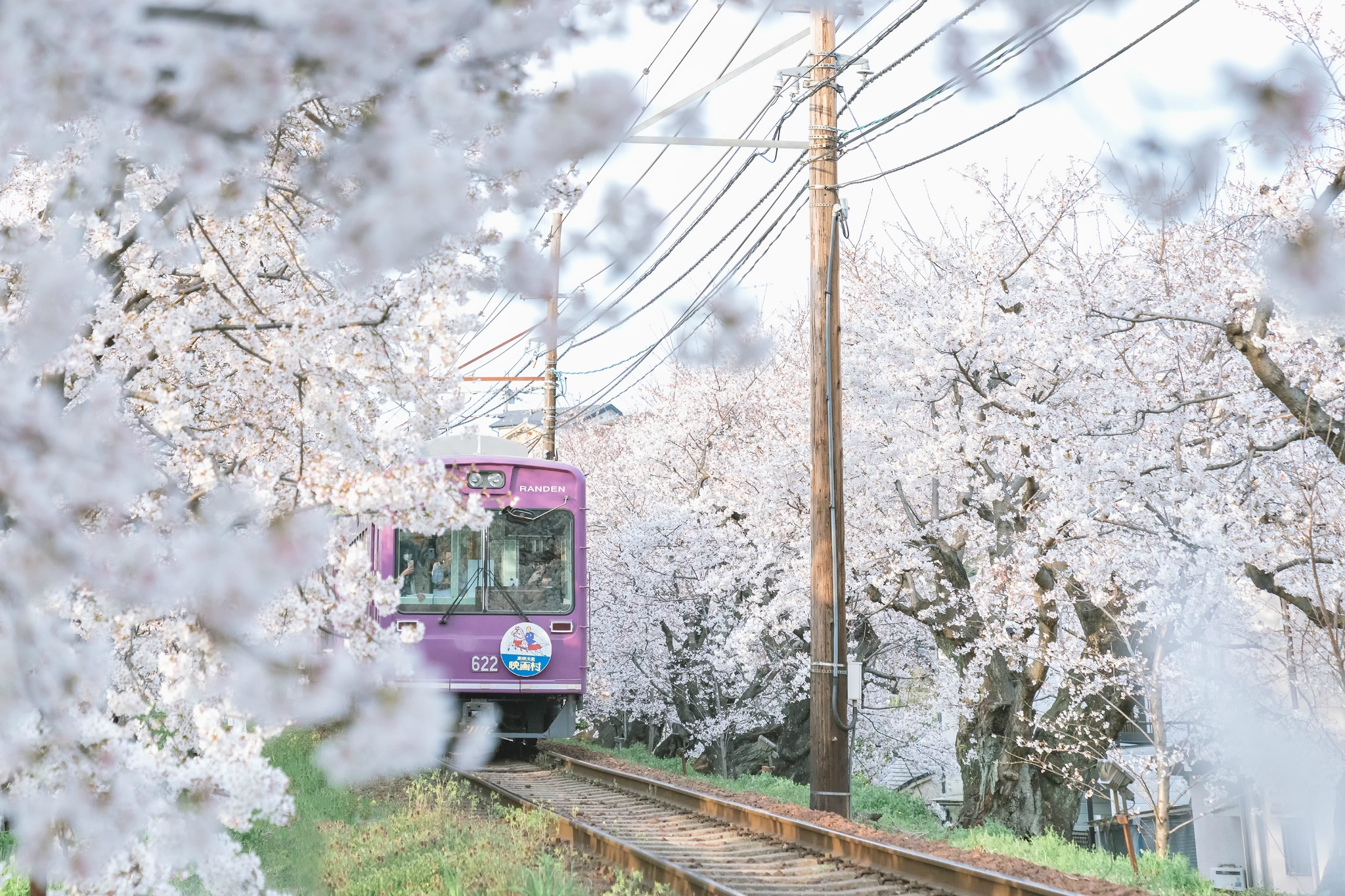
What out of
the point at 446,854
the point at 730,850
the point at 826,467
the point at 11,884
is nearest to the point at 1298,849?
the point at 826,467

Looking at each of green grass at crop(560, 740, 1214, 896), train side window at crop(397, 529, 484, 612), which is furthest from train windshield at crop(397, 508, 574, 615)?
green grass at crop(560, 740, 1214, 896)

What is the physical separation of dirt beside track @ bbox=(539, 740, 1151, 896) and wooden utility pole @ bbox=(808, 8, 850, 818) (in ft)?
2.21

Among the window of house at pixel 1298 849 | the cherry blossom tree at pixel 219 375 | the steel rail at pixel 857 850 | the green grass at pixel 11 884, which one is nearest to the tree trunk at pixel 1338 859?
the window of house at pixel 1298 849

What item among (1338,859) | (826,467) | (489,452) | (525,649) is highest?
(489,452)

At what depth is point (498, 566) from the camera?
12.3m

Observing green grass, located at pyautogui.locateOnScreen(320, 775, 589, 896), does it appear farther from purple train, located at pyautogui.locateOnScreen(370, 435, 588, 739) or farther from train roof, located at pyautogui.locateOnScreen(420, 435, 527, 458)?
train roof, located at pyautogui.locateOnScreen(420, 435, 527, 458)

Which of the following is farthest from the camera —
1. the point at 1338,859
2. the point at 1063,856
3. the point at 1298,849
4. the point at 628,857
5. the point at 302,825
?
the point at 1298,849

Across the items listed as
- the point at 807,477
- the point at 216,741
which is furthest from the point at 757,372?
the point at 216,741

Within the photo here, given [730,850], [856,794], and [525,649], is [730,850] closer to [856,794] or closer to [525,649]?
[525,649]

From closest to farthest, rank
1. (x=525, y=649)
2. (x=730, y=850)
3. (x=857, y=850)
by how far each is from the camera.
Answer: (x=857, y=850), (x=730, y=850), (x=525, y=649)

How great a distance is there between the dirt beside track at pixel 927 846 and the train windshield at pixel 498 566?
2.03m

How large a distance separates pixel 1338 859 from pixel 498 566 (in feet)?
28.9

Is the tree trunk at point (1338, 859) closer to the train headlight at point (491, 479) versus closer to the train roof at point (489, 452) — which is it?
the train roof at point (489, 452)

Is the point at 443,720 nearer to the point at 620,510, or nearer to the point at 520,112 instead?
the point at 520,112
